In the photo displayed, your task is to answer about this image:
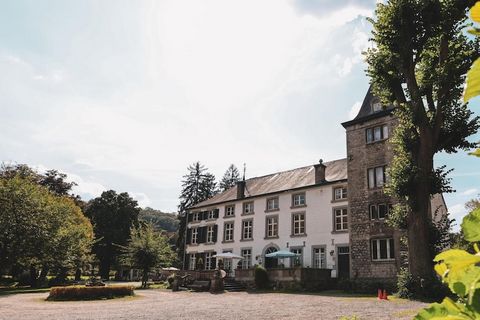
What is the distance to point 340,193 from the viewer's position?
103ft

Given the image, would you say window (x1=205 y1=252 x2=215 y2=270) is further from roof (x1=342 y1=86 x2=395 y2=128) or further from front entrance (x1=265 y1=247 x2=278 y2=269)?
roof (x1=342 y1=86 x2=395 y2=128)

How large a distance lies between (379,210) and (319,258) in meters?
7.10

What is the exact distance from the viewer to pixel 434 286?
16.0m

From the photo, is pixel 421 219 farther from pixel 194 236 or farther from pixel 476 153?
pixel 194 236

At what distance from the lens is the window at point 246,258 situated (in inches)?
1435

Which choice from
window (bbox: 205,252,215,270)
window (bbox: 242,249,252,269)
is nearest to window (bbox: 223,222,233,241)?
window (bbox: 242,249,252,269)

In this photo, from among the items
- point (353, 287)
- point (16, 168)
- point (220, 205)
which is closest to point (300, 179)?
point (220, 205)

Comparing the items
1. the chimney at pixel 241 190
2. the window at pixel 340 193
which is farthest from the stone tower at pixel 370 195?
the chimney at pixel 241 190

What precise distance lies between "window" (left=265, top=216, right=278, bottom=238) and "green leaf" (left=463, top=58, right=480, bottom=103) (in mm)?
34945

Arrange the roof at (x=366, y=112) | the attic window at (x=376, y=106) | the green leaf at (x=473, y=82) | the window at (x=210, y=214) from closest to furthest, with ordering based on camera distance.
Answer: the green leaf at (x=473, y=82) < the roof at (x=366, y=112) < the attic window at (x=376, y=106) < the window at (x=210, y=214)

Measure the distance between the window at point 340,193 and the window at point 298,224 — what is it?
144 inches

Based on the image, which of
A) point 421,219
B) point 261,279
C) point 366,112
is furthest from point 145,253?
point 421,219

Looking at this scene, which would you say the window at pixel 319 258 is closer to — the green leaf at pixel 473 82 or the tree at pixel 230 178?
the green leaf at pixel 473 82

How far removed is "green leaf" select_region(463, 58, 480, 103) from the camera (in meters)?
0.76
